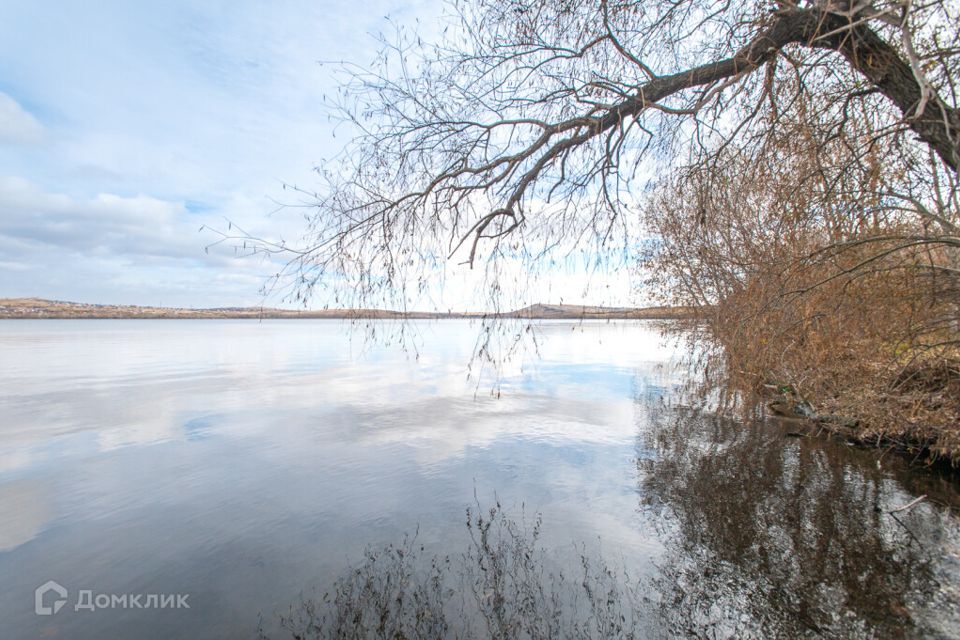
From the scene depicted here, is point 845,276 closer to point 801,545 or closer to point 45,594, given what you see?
point 801,545

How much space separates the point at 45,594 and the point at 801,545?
8344 millimetres

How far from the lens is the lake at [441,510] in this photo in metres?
4.61

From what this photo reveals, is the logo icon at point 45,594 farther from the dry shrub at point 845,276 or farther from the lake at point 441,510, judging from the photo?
the dry shrub at point 845,276

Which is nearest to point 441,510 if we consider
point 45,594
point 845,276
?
point 45,594

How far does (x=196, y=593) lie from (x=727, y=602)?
17.6 feet

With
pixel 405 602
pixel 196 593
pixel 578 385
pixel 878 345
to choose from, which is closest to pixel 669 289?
pixel 578 385

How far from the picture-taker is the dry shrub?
13.5ft

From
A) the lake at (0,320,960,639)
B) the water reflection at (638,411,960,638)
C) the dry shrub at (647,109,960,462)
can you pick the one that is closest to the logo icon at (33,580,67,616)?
the lake at (0,320,960,639)

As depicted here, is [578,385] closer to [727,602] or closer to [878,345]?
[878,345]

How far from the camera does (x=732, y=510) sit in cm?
655

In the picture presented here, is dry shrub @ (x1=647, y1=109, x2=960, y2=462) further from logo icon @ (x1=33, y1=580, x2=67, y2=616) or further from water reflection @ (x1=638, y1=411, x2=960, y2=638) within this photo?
logo icon @ (x1=33, y1=580, x2=67, y2=616)

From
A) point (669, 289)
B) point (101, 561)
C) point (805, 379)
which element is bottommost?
point (101, 561)

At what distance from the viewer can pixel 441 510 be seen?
693 cm

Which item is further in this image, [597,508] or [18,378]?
[18,378]
